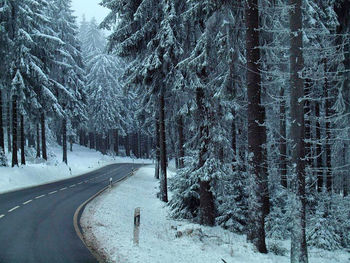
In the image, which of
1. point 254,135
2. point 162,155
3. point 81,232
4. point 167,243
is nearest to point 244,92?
point 254,135

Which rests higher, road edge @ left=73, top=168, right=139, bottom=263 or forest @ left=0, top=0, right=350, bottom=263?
forest @ left=0, top=0, right=350, bottom=263

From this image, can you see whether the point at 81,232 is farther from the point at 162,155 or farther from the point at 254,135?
the point at 162,155

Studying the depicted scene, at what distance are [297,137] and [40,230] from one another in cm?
869

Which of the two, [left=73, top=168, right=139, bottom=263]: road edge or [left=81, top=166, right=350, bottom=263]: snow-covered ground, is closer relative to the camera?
[left=73, top=168, right=139, bottom=263]: road edge

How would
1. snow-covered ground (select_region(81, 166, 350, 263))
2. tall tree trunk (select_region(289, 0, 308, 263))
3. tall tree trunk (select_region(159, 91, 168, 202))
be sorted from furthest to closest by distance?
tall tree trunk (select_region(159, 91, 168, 202)) < snow-covered ground (select_region(81, 166, 350, 263)) < tall tree trunk (select_region(289, 0, 308, 263))

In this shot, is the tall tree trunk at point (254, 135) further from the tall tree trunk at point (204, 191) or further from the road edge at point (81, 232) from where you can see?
the road edge at point (81, 232)

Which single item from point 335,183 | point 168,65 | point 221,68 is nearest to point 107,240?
point 221,68

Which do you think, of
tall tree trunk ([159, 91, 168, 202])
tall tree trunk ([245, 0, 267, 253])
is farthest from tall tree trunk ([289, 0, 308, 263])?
tall tree trunk ([159, 91, 168, 202])

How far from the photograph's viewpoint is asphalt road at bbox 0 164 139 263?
786cm

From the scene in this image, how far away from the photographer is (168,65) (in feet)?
55.9

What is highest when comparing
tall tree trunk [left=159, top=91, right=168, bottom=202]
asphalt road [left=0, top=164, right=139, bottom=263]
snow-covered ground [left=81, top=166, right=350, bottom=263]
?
tall tree trunk [left=159, top=91, right=168, bottom=202]

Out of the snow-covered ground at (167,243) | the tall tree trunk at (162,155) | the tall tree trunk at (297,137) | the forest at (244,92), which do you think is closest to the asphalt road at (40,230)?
the snow-covered ground at (167,243)

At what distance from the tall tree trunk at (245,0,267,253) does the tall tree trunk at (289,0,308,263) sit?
127 cm

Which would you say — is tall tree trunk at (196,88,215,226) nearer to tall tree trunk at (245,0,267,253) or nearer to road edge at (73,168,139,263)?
tall tree trunk at (245,0,267,253)
